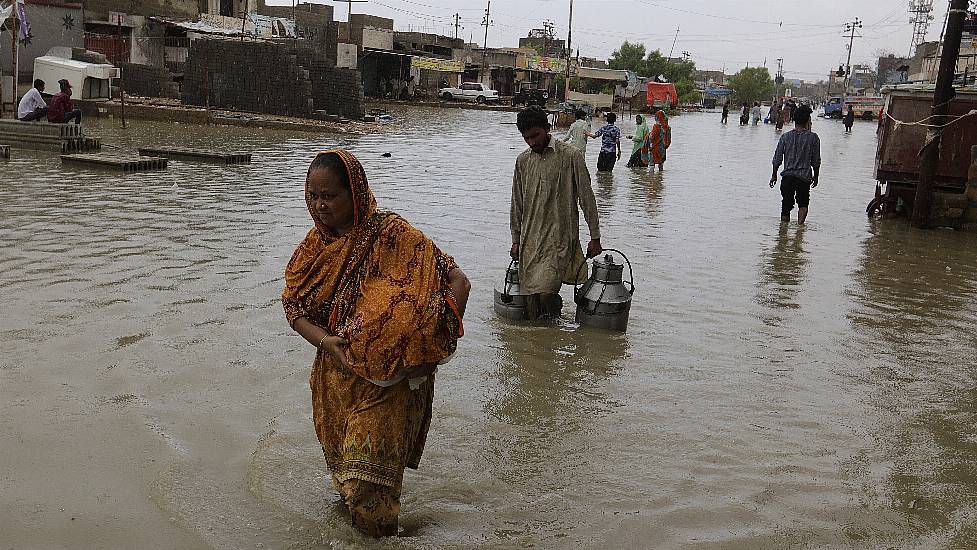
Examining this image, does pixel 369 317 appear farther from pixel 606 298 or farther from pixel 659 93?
pixel 659 93

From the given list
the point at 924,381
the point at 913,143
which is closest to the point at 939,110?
the point at 913,143

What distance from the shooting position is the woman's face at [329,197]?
2.71 metres

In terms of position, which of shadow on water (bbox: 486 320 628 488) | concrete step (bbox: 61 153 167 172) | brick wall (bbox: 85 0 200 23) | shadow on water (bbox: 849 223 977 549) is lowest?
shadow on water (bbox: 486 320 628 488)

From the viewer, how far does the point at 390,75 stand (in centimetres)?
5628

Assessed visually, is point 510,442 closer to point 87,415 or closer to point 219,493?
point 219,493

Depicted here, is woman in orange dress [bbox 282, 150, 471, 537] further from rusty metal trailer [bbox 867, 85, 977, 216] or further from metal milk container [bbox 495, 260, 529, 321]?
rusty metal trailer [bbox 867, 85, 977, 216]

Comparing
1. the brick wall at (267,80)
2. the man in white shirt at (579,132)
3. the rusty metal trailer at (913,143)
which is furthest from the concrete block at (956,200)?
the brick wall at (267,80)

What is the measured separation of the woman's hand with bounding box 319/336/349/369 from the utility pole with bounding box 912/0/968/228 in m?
9.93

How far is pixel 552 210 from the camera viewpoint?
5656 millimetres

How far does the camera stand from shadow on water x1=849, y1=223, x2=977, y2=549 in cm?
358

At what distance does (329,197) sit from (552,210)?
3075 millimetres

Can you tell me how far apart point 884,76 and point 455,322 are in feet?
340

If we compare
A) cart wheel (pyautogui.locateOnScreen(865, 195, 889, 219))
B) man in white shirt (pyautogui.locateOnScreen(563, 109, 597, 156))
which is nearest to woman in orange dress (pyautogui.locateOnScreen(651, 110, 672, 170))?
man in white shirt (pyautogui.locateOnScreen(563, 109, 597, 156))

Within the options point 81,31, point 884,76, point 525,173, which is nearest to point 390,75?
point 81,31
